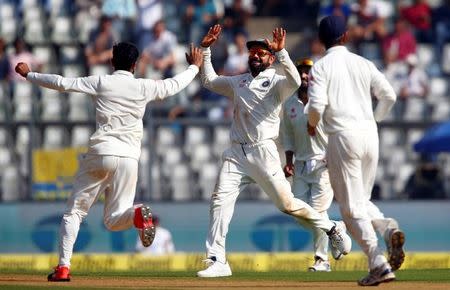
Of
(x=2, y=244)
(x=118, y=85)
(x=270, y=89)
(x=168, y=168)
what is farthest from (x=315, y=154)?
(x=2, y=244)

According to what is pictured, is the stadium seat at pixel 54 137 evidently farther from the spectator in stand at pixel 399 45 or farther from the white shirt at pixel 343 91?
the white shirt at pixel 343 91

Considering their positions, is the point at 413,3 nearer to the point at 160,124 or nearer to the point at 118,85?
the point at 160,124

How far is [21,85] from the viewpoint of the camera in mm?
21984

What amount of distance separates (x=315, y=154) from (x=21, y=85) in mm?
7861

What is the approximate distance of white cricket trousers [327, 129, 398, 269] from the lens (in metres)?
11.5

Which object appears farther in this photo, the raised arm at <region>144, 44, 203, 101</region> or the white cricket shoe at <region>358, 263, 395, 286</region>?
the raised arm at <region>144, 44, 203, 101</region>

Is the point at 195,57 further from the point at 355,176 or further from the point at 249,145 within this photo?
the point at 355,176

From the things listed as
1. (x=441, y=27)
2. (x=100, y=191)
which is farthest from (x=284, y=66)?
(x=441, y=27)

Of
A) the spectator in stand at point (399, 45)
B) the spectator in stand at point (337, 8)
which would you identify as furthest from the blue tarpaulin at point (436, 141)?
the spectator in stand at point (337, 8)

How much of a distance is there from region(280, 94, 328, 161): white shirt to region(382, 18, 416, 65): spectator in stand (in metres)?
8.51

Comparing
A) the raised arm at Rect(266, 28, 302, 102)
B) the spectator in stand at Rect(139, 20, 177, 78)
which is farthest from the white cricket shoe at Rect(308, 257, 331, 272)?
the spectator in stand at Rect(139, 20, 177, 78)

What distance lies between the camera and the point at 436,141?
815 inches

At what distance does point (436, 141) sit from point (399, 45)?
3543 mm

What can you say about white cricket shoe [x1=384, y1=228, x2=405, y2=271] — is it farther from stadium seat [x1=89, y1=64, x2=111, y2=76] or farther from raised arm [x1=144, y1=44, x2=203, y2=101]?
stadium seat [x1=89, y1=64, x2=111, y2=76]
